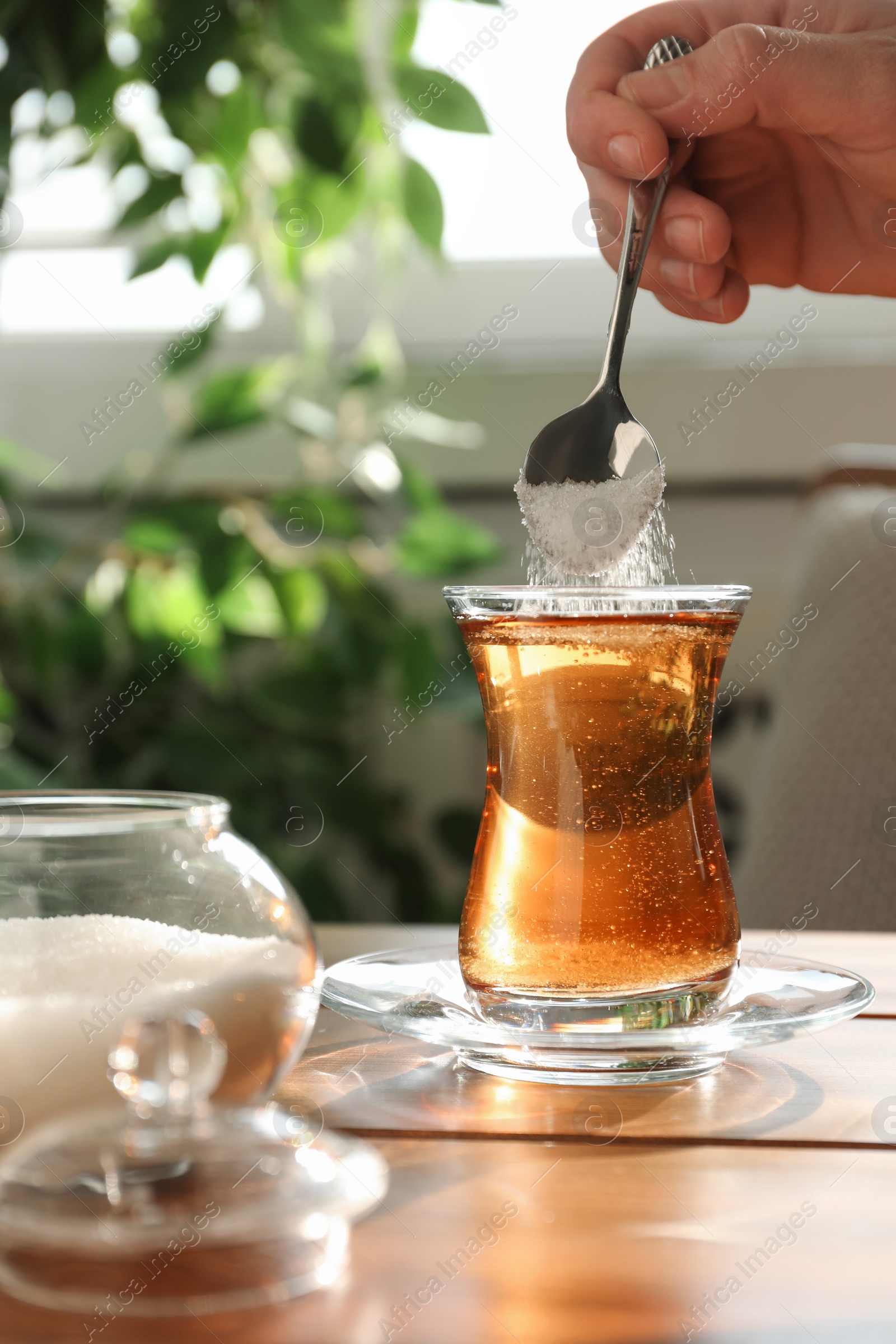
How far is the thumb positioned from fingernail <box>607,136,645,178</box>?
29 millimetres

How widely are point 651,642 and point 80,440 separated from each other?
5.26 ft

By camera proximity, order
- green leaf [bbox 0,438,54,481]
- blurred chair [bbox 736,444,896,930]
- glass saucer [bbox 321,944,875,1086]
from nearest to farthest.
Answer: glass saucer [bbox 321,944,875,1086] < blurred chair [bbox 736,444,896,930] < green leaf [bbox 0,438,54,481]

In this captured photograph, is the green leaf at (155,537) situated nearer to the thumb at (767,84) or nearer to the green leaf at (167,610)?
the green leaf at (167,610)

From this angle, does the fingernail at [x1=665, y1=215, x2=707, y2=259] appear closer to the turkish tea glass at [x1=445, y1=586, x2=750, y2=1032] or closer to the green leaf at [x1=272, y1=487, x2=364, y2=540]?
the turkish tea glass at [x1=445, y1=586, x2=750, y2=1032]

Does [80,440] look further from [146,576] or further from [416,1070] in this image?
[416,1070]

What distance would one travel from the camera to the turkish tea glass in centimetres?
46

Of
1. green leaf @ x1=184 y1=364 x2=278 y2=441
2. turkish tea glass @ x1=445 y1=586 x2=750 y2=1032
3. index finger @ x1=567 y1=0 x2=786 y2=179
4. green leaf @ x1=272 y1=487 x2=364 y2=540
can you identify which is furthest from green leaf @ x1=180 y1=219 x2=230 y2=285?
turkish tea glass @ x1=445 y1=586 x2=750 y2=1032

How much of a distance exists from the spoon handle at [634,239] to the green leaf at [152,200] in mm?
862

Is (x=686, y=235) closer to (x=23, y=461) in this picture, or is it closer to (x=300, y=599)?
(x=300, y=599)

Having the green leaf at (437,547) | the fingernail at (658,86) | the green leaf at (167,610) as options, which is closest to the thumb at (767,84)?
the fingernail at (658,86)

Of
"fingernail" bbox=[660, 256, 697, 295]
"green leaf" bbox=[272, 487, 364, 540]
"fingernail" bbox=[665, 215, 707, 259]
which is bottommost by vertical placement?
"green leaf" bbox=[272, 487, 364, 540]

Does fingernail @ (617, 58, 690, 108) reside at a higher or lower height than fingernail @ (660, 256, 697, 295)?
higher

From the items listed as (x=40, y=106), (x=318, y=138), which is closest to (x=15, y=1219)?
(x=318, y=138)

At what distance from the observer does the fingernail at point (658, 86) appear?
25.4 inches
